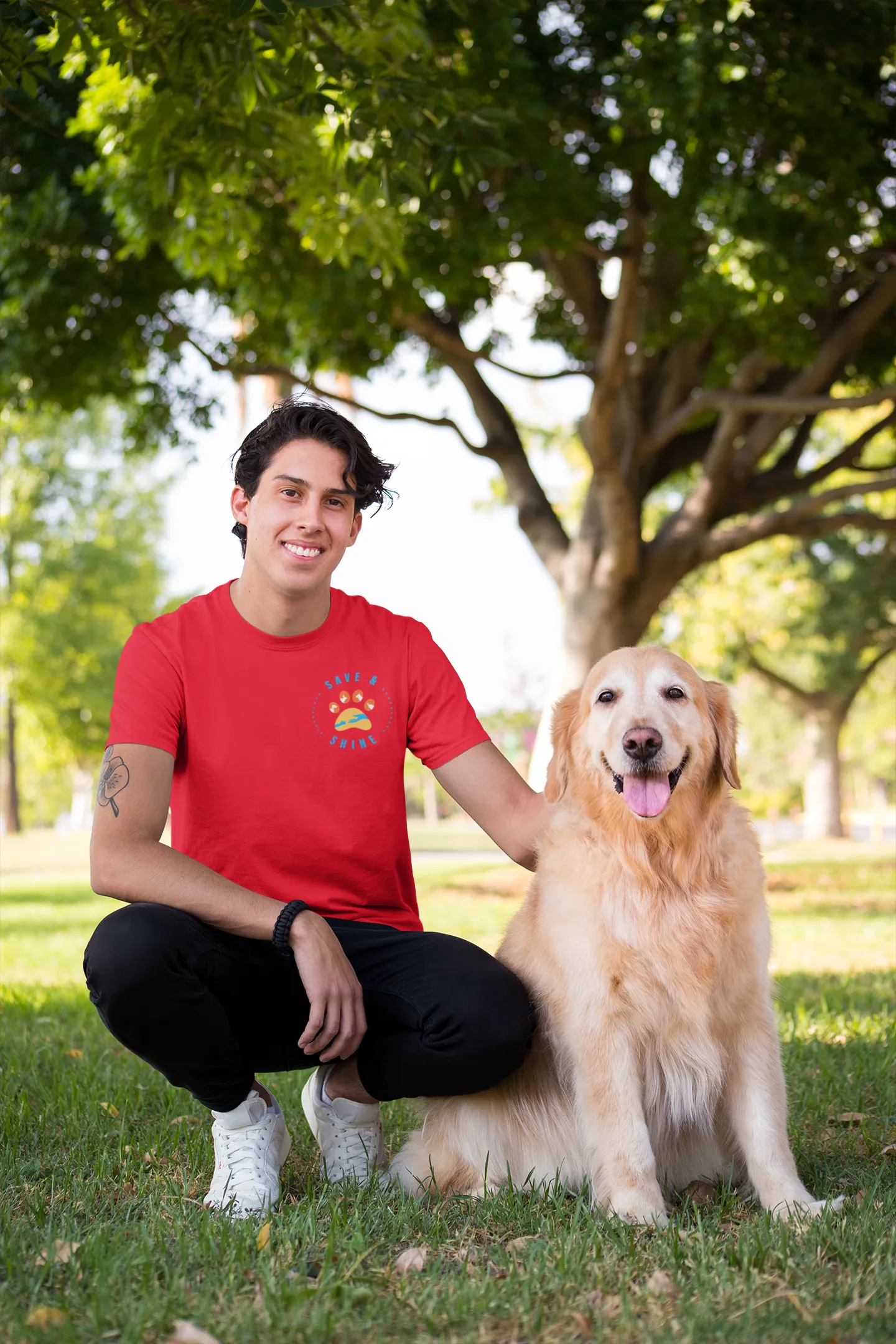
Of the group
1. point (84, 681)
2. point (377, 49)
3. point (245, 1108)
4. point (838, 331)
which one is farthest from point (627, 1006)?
point (84, 681)

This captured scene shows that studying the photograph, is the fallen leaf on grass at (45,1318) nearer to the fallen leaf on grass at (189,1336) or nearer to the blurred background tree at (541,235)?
the fallen leaf on grass at (189,1336)

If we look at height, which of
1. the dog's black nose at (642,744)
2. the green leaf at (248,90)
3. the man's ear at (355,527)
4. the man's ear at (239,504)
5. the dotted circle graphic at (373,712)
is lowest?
the dog's black nose at (642,744)

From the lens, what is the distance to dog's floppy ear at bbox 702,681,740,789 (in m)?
2.86

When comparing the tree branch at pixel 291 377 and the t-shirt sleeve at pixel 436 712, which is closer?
the t-shirt sleeve at pixel 436 712

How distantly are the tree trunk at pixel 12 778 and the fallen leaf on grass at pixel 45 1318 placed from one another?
2725cm

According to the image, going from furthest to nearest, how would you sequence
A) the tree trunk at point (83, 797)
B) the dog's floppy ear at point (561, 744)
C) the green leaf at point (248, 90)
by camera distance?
1. the tree trunk at point (83, 797)
2. the green leaf at point (248, 90)
3. the dog's floppy ear at point (561, 744)

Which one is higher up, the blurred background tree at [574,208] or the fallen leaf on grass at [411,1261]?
the blurred background tree at [574,208]

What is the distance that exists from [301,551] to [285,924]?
3.20 feet

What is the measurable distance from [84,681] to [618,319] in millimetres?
19346

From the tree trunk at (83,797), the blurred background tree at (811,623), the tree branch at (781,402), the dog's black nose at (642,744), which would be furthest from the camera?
the tree trunk at (83,797)

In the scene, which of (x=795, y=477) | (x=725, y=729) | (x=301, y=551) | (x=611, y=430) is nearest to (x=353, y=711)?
(x=301, y=551)

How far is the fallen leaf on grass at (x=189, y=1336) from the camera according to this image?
1846 mm

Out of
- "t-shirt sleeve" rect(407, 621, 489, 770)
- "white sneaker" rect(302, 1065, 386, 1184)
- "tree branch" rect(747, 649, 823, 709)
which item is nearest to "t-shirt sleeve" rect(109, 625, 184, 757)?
"t-shirt sleeve" rect(407, 621, 489, 770)

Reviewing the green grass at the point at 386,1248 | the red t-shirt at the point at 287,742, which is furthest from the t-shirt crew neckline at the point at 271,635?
the green grass at the point at 386,1248
